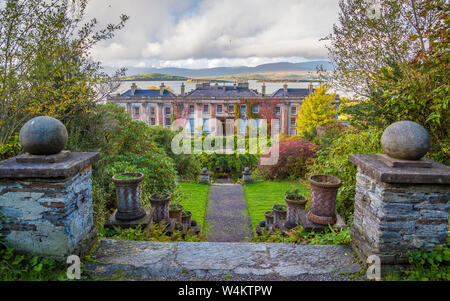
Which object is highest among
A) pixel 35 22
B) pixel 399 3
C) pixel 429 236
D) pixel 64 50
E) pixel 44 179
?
pixel 399 3

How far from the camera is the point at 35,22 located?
176 inches

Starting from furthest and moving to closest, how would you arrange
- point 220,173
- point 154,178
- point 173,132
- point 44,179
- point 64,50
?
point 220,173 → point 173,132 → point 154,178 → point 64,50 → point 44,179

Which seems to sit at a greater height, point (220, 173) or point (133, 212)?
point (133, 212)

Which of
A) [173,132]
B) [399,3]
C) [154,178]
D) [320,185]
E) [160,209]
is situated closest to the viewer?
[320,185]

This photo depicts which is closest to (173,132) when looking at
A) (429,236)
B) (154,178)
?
(154,178)

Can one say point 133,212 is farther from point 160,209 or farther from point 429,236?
point 429,236

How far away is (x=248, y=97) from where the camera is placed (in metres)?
34.8

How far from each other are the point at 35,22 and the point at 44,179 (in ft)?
10.8

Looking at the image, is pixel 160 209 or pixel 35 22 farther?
pixel 160 209

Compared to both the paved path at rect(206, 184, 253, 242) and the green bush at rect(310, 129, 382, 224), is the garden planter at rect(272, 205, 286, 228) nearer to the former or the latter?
the paved path at rect(206, 184, 253, 242)

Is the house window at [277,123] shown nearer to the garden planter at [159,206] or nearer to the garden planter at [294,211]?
the garden planter at [294,211]

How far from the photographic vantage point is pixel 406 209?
271cm

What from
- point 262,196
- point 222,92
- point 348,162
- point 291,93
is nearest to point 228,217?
point 262,196

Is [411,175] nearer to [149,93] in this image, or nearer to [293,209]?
[293,209]
